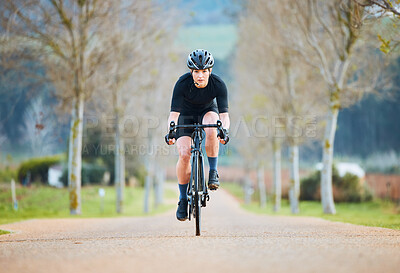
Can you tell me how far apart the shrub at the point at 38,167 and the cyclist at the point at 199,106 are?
36.7 m

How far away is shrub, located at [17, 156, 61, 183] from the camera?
43500 millimetres

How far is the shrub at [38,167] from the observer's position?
4350 centimetres

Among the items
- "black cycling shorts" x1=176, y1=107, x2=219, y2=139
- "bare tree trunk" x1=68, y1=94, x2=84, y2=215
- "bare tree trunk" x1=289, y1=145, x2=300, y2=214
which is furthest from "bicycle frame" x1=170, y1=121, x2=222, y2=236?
"bare tree trunk" x1=289, y1=145, x2=300, y2=214

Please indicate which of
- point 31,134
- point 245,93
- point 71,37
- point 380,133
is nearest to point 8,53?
point 71,37

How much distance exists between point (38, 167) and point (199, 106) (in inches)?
1492

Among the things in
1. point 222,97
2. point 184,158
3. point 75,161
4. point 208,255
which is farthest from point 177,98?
point 75,161

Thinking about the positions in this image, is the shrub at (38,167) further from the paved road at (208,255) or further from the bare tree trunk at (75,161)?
the paved road at (208,255)

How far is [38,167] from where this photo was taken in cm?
4416

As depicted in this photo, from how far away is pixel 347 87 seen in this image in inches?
824

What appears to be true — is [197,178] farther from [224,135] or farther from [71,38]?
[71,38]

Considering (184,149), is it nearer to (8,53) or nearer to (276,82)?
(8,53)

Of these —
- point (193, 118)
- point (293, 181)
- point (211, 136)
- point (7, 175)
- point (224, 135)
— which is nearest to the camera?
point (224, 135)

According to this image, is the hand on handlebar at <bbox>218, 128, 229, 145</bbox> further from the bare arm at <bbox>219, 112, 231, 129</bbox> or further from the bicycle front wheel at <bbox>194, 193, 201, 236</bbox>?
the bicycle front wheel at <bbox>194, 193, 201, 236</bbox>

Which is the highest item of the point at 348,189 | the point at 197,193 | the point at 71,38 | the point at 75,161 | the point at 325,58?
the point at 71,38
